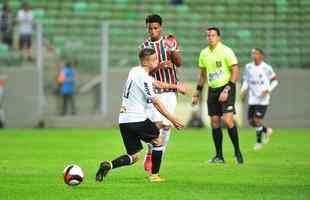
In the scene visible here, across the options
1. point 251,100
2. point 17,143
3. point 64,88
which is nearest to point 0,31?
point 64,88

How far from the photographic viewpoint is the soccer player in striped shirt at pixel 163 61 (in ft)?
46.1

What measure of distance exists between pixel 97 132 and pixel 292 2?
1079cm

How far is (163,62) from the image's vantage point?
14375 millimetres

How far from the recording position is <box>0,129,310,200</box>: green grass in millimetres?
11430

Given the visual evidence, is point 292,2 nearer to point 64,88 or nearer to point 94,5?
point 94,5

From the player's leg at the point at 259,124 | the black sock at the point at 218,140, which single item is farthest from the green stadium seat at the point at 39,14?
the black sock at the point at 218,140

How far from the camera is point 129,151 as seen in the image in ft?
41.4

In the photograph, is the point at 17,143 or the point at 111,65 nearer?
the point at 17,143

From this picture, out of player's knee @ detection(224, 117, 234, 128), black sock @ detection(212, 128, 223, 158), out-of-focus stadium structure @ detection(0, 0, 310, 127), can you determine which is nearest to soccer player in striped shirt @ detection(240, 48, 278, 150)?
black sock @ detection(212, 128, 223, 158)

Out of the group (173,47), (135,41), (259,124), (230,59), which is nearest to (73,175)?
(173,47)

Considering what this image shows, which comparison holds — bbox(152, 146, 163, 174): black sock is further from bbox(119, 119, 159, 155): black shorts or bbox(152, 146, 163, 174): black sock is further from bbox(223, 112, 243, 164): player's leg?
bbox(223, 112, 243, 164): player's leg

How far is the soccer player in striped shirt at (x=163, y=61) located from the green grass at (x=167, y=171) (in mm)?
772

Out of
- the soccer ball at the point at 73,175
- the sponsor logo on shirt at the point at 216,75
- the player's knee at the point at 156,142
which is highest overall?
the sponsor logo on shirt at the point at 216,75

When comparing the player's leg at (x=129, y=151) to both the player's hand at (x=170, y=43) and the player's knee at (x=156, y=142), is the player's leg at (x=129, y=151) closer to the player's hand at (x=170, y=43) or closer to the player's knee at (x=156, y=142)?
the player's knee at (x=156, y=142)
